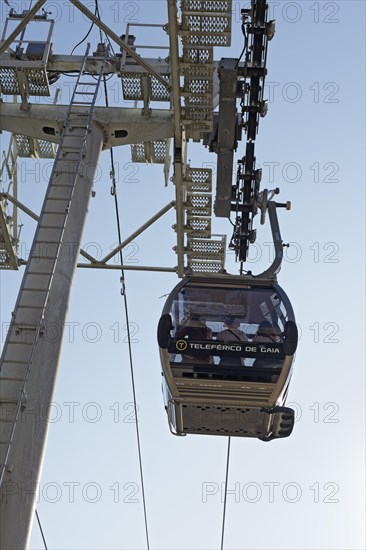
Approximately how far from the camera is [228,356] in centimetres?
1130

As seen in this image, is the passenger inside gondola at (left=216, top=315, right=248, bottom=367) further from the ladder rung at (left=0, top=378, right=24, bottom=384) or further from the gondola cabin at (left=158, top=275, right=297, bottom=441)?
the ladder rung at (left=0, top=378, right=24, bottom=384)

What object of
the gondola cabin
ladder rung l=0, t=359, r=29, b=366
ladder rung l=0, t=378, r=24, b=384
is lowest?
ladder rung l=0, t=378, r=24, b=384

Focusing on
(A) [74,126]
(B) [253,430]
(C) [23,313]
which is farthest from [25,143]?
(B) [253,430]

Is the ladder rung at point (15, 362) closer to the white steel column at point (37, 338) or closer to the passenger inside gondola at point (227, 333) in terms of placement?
the white steel column at point (37, 338)

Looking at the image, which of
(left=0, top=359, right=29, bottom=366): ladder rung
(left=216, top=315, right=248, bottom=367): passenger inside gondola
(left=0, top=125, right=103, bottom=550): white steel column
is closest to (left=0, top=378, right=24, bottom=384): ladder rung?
(left=0, top=125, right=103, bottom=550): white steel column

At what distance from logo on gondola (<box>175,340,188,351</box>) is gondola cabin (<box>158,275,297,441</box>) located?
0.04ft

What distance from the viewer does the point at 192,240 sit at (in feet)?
50.4

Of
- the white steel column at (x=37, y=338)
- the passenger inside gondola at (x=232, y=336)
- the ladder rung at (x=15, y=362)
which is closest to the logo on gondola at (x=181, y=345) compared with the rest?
the passenger inside gondola at (x=232, y=336)

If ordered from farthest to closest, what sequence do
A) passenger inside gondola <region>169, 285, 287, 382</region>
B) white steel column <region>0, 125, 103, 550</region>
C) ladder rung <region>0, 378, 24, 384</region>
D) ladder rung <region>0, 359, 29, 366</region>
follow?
passenger inside gondola <region>169, 285, 287, 382</region> → ladder rung <region>0, 359, 29, 366</region> → ladder rung <region>0, 378, 24, 384</region> → white steel column <region>0, 125, 103, 550</region>

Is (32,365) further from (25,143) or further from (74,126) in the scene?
(25,143)

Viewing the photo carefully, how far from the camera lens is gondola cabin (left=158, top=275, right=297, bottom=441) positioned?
11250 mm

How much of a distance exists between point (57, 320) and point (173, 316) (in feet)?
4.31

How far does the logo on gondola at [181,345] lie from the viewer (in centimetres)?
1132

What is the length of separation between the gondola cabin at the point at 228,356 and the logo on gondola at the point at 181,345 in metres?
0.01
